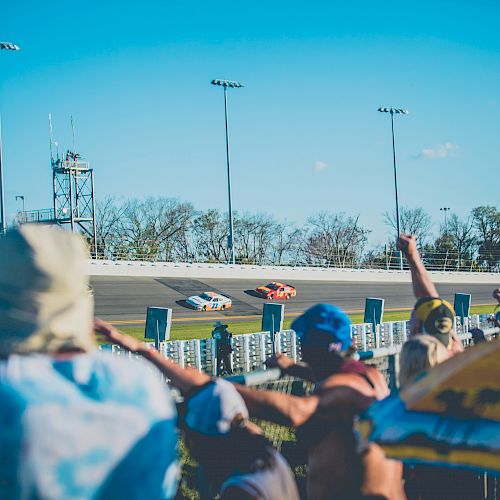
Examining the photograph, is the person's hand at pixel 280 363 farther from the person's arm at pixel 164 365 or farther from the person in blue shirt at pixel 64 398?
the person in blue shirt at pixel 64 398

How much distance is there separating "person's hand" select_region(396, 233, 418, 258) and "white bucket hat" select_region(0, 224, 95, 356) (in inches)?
124

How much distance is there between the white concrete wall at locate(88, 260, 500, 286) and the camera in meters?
43.4

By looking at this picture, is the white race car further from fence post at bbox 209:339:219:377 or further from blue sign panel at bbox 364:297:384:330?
fence post at bbox 209:339:219:377

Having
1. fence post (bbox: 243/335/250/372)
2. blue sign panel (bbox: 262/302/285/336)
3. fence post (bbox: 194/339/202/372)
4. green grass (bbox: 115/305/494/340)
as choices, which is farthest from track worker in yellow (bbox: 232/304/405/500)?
green grass (bbox: 115/305/494/340)

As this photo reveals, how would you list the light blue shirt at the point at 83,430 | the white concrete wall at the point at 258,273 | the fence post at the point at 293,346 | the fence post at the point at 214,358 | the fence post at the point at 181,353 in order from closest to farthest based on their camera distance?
1. the light blue shirt at the point at 83,430
2. the fence post at the point at 181,353
3. the fence post at the point at 214,358
4. the fence post at the point at 293,346
5. the white concrete wall at the point at 258,273

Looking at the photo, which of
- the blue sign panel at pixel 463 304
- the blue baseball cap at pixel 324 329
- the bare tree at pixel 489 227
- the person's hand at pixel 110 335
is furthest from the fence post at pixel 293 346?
the bare tree at pixel 489 227

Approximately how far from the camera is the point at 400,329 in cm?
2173

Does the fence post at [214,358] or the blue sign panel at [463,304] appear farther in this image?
the blue sign panel at [463,304]

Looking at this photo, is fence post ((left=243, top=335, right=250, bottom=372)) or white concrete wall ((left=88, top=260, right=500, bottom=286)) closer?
fence post ((left=243, top=335, right=250, bottom=372))

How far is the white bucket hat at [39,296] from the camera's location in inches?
63.1

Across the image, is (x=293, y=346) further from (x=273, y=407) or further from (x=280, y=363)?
(x=273, y=407)

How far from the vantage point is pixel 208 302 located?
34031 mm

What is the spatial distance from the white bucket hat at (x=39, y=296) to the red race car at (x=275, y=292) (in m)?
37.5

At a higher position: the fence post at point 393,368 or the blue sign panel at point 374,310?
the fence post at point 393,368
